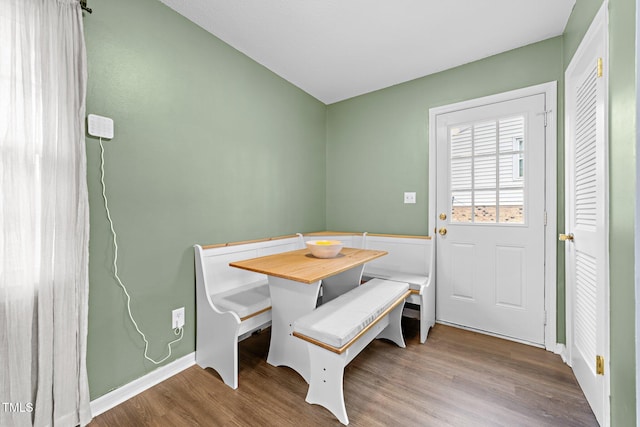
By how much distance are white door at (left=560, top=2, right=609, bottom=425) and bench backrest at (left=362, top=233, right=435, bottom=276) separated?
102cm

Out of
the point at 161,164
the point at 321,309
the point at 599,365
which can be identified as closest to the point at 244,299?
the point at 321,309

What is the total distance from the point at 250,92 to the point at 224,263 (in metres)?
1.54

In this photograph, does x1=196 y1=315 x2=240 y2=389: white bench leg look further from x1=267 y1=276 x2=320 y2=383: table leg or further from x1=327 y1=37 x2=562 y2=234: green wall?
x1=327 y1=37 x2=562 y2=234: green wall

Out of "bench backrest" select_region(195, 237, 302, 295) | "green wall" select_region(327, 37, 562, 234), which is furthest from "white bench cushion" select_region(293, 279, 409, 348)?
"green wall" select_region(327, 37, 562, 234)

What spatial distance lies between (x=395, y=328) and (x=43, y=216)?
2.35 m

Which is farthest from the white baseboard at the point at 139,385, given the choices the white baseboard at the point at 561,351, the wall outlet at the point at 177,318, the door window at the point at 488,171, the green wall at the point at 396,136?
the white baseboard at the point at 561,351

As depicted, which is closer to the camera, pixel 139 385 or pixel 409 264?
pixel 139 385

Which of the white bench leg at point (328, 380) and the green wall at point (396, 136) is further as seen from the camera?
the green wall at point (396, 136)

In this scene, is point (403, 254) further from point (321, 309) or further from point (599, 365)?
point (599, 365)

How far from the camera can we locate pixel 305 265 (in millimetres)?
1760

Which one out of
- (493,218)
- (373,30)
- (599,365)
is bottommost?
(599,365)

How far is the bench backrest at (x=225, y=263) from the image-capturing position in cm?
193

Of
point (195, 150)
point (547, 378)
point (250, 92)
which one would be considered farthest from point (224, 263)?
point (547, 378)

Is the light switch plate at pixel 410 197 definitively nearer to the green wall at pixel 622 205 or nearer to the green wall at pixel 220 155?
the green wall at pixel 220 155
